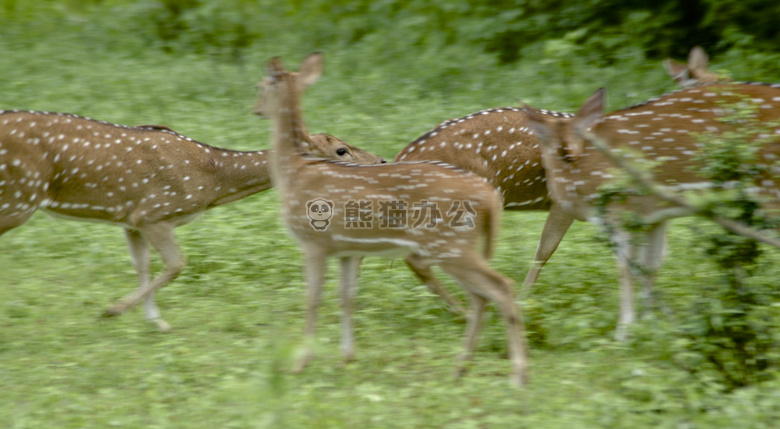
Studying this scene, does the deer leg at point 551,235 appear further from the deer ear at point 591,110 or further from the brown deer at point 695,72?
the brown deer at point 695,72

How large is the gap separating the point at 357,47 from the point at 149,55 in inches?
111

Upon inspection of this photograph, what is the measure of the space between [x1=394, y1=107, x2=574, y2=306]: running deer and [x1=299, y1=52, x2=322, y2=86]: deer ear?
84 cm

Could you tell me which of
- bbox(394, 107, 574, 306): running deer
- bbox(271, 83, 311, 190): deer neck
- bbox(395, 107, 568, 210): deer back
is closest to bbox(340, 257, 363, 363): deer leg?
bbox(271, 83, 311, 190): deer neck

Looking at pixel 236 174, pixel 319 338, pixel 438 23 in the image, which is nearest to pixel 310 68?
pixel 236 174

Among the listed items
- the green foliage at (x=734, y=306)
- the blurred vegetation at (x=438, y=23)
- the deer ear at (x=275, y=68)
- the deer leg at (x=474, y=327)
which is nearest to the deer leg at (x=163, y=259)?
the deer ear at (x=275, y=68)

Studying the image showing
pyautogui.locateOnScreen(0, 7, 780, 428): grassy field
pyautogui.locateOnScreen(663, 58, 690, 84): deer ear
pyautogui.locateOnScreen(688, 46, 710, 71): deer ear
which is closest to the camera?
pyautogui.locateOnScreen(0, 7, 780, 428): grassy field

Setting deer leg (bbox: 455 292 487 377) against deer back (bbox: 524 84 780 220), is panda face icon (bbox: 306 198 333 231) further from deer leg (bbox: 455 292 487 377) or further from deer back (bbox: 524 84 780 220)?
deer back (bbox: 524 84 780 220)

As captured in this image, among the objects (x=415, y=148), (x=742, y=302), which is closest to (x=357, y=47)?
(x=415, y=148)

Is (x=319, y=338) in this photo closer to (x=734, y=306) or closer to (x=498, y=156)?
(x=498, y=156)

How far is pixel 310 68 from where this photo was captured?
641 centimetres

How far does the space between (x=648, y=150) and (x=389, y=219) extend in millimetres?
1699

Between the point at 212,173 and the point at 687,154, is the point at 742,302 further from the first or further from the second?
the point at 212,173

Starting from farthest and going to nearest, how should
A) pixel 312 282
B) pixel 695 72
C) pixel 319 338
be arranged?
1. pixel 695 72
2. pixel 319 338
3. pixel 312 282

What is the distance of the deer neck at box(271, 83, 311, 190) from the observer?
610cm
